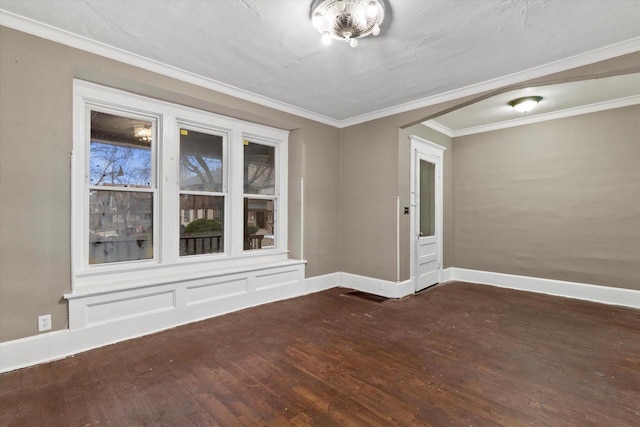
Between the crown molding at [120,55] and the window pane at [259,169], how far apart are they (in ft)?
2.19

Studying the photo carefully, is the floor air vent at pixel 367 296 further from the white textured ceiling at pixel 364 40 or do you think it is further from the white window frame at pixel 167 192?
the white textured ceiling at pixel 364 40

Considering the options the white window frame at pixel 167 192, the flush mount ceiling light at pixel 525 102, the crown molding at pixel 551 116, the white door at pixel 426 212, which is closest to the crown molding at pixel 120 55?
the white window frame at pixel 167 192

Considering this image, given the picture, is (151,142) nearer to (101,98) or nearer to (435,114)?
(101,98)

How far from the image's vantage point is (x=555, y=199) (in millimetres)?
4656

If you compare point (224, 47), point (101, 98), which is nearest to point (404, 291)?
point (224, 47)

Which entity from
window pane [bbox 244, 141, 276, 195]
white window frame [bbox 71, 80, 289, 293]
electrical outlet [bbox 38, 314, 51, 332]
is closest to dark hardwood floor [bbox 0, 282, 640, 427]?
electrical outlet [bbox 38, 314, 51, 332]

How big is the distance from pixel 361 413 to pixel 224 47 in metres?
3.13

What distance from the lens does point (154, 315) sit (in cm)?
317

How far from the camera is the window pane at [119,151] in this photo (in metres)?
3.12

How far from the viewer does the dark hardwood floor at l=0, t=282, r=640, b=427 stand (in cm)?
188

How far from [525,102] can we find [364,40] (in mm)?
2746

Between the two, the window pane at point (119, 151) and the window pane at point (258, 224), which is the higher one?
the window pane at point (119, 151)

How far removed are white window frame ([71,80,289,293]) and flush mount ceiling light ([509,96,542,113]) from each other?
3.30 m

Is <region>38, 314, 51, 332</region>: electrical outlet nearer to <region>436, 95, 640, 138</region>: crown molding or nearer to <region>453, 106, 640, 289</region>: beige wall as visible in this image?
<region>436, 95, 640, 138</region>: crown molding
